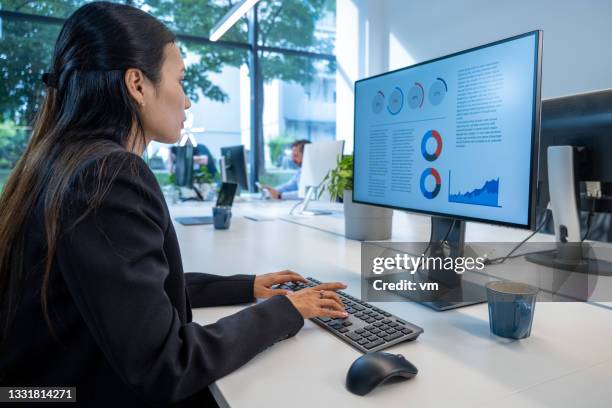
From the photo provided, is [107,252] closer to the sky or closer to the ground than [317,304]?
closer to the sky

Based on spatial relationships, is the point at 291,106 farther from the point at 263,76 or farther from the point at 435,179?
the point at 435,179

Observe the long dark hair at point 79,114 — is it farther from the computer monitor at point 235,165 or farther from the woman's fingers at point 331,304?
the computer monitor at point 235,165

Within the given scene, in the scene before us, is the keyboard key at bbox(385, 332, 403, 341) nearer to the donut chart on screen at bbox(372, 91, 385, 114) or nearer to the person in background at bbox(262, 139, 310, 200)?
the donut chart on screen at bbox(372, 91, 385, 114)

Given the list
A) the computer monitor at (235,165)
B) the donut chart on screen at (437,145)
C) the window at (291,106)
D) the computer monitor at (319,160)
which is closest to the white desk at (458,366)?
the donut chart on screen at (437,145)

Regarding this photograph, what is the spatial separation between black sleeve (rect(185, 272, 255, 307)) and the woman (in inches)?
5.3

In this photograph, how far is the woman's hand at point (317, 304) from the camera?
717 mm

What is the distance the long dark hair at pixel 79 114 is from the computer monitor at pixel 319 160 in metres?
1.53

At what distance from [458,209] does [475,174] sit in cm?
8

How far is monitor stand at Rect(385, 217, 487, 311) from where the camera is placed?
87 centimetres

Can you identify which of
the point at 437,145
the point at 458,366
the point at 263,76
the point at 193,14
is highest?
the point at 193,14

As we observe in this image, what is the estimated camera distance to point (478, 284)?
97 centimetres

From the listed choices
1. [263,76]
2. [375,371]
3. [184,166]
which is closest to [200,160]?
[184,166]

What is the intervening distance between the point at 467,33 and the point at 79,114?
11.2 ft

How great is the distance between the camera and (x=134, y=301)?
51 centimetres
